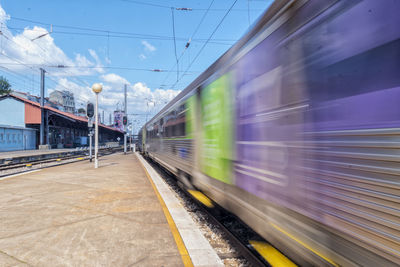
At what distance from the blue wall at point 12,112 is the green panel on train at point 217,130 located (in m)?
36.4

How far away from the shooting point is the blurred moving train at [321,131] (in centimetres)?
139

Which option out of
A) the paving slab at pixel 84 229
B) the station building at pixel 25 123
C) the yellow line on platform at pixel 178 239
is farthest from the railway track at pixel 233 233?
the station building at pixel 25 123

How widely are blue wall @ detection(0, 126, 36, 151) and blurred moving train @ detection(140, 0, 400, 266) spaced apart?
3107cm

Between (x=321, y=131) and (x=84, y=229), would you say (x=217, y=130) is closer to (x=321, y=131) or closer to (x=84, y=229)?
(x=321, y=131)

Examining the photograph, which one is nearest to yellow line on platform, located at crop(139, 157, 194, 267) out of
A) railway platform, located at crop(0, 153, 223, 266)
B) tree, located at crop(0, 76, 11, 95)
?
railway platform, located at crop(0, 153, 223, 266)

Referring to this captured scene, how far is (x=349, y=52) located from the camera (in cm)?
162

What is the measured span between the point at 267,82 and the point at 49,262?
325cm

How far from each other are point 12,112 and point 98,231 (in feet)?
123

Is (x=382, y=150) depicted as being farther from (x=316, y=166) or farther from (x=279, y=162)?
(x=279, y=162)

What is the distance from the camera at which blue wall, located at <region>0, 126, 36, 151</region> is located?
26281mm

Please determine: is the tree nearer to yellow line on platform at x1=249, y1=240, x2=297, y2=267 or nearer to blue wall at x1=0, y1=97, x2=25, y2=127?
blue wall at x1=0, y1=97, x2=25, y2=127

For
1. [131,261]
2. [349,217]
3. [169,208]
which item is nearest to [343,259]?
[349,217]

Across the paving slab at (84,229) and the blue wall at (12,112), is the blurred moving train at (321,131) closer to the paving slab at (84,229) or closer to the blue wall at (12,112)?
the paving slab at (84,229)

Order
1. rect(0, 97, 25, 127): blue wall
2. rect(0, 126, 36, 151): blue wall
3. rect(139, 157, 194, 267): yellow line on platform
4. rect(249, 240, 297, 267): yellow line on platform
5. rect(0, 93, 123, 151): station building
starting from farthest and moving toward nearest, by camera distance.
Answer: rect(0, 97, 25, 127): blue wall
rect(0, 93, 123, 151): station building
rect(0, 126, 36, 151): blue wall
rect(139, 157, 194, 267): yellow line on platform
rect(249, 240, 297, 267): yellow line on platform
